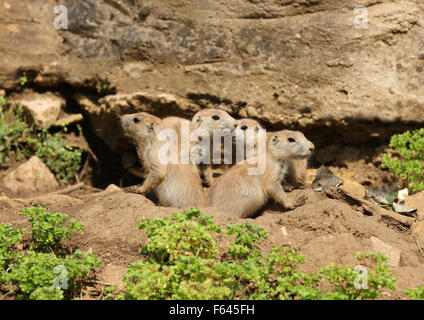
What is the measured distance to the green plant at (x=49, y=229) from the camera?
552 centimetres

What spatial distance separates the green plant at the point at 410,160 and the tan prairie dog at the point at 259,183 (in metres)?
1.49

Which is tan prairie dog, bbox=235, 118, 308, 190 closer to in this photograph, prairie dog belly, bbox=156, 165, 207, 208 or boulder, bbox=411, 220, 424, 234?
prairie dog belly, bbox=156, 165, 207, 208

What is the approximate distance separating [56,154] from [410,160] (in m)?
6.12

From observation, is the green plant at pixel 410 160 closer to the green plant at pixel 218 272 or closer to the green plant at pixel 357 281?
the green plant at pixel 218 272

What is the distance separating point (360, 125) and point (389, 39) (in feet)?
4.61

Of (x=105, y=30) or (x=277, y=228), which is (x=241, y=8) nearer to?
(x=105, y=30)

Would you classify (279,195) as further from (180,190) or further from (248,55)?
(248,55)

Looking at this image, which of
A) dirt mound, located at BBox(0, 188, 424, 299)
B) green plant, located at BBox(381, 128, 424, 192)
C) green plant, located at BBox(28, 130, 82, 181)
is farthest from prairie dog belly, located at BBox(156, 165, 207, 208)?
green plant, located at BBox(28, 130, 82, 181)

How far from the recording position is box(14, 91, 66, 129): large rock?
9703mm

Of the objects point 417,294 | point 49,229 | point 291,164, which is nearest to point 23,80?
point 49,229

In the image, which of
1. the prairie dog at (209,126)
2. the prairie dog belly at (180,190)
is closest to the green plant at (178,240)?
the prairie dog belly at (180,190)

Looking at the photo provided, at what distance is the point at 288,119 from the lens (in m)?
8.66

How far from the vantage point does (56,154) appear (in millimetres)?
9727

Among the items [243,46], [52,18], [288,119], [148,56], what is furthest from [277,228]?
[52,18]
